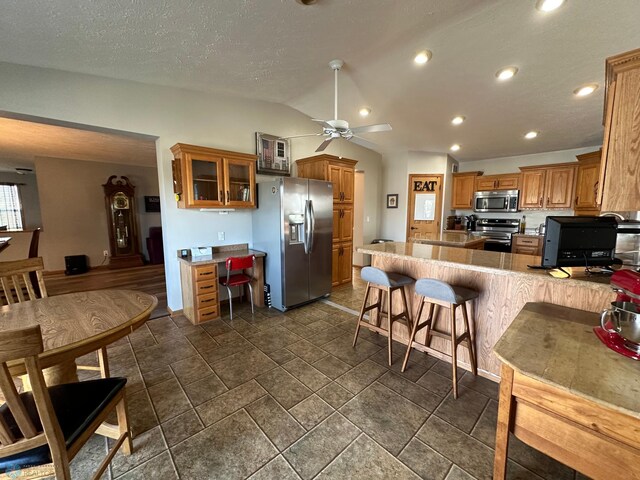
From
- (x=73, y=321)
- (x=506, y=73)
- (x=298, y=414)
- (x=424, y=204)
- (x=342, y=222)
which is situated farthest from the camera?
(x=424, y=204)

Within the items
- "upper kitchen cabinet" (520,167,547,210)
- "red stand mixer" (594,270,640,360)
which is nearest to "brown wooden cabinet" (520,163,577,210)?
"upper kitchen cabinet" (520,167,547,210)

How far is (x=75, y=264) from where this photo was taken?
18.9ft

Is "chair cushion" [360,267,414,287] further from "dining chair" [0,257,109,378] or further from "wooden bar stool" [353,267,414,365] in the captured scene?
"dining chair" [0,257,109,378]

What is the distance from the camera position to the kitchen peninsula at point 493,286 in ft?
5.59

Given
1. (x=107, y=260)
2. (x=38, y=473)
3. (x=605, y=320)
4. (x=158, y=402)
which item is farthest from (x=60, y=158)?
(x=605, y=320)

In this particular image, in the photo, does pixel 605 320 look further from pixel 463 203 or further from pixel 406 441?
pixel 463 203

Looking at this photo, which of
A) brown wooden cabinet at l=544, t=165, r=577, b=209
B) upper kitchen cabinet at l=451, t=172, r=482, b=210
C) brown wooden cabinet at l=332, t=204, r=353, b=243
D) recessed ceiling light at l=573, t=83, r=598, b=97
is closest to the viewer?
recessed ceiling light at l=573, t=83, r=598, b=97

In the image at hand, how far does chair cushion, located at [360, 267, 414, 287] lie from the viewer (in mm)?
2393

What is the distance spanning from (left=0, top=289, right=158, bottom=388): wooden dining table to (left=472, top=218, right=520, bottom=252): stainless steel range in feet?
19.1

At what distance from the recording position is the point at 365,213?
628 cm

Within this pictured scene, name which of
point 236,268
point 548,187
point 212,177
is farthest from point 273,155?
point 548,187

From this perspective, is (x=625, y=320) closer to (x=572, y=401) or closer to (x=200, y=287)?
(x=572, y=401)

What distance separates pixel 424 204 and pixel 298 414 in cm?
536

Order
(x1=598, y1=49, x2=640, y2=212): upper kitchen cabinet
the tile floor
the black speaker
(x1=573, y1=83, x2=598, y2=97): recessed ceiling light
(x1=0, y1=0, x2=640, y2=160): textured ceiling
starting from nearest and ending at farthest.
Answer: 1. (x1=598, y1=49, x2=640, y2=212): upper kitchen cabinet
2. the tile floor
3. (x1=0, y1=0, x2=640, y2=160): textured ceiling
4. (x1=573, y1=83, x2=598, y2=97): recessed ceiling light
5. the black speaker
